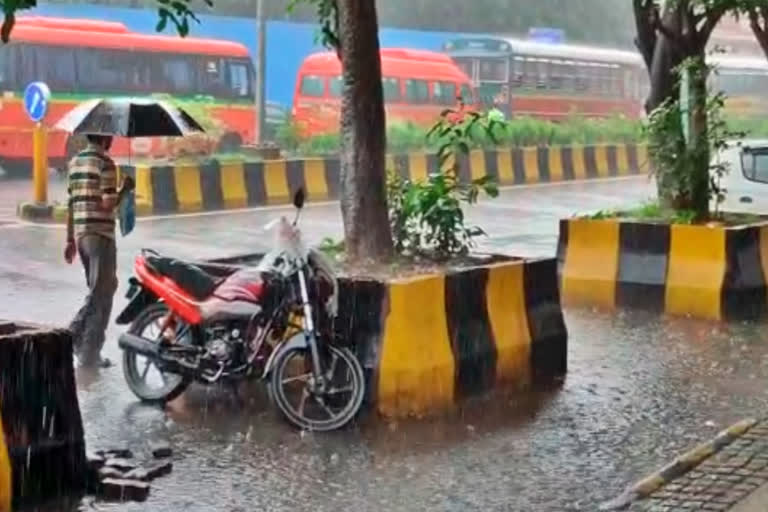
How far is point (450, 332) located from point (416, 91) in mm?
28280

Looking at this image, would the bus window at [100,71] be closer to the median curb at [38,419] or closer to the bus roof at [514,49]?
the bus roof at [514,49]

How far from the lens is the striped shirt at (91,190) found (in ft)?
28.3

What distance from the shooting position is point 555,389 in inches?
328

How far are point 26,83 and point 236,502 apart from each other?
23.2 meters

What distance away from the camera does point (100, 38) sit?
2906 centimetres

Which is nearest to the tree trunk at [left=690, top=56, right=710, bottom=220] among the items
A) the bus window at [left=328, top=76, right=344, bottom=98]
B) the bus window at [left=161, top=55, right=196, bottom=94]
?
the bus window at [left=161, top=55, right=196, bottom=94]

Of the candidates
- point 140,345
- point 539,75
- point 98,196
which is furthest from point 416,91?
point 140,345

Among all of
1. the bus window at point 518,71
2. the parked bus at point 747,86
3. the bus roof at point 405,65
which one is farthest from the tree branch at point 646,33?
the parked bus at point 747,86

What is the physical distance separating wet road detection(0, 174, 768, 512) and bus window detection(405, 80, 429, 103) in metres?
25.0

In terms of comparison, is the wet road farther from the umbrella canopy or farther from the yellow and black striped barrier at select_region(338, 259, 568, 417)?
the umbrella canopy

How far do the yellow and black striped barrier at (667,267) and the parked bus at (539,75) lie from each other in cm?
2580

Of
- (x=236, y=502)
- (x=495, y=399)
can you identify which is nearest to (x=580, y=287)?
(x=495, y=399)

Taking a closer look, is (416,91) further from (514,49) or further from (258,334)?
(258,334)

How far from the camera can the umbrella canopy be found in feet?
28.0
